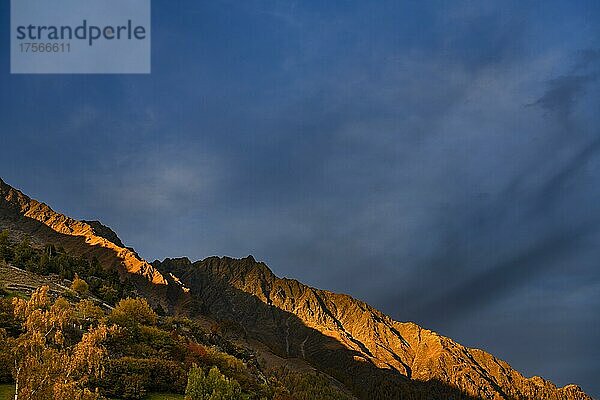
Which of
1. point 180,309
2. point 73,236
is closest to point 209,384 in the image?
point 180,309

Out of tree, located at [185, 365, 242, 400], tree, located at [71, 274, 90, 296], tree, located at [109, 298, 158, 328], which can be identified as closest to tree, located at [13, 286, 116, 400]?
tree, located at [185, 365, 242, 400]

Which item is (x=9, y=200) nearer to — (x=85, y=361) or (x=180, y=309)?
(x=180, y=309)

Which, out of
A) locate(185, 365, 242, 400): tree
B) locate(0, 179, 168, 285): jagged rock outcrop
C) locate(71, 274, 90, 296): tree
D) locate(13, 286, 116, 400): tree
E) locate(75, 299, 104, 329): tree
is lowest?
locate(185, 365, 242, 400): tree

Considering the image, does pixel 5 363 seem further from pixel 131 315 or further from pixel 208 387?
pixel 131 315

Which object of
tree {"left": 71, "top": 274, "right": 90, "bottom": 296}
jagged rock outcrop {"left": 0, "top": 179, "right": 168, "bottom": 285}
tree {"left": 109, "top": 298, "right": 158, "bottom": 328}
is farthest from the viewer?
jagged rock outcrop {"left": 0, "top": 179, "right": 168, "bottom": 285}

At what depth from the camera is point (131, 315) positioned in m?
29.7

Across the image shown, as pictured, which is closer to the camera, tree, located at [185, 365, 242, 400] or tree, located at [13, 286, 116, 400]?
tree, located at [13, 286, 116, 400]

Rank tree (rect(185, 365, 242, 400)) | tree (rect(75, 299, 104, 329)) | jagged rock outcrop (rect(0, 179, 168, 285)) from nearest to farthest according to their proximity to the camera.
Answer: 1. tree (rect(185, 365, 242, 400))
2. tree (rect(75, 299, 104, 329))
3. jagged rock outcrop (rect(0, 179, 168, 285))

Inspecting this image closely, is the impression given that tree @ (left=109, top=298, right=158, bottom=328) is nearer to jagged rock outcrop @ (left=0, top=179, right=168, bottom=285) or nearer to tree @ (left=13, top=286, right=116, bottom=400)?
tree @ (left=13, top=286, right=116, bottom=400)

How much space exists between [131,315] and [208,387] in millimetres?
12079

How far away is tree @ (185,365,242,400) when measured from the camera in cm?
1909

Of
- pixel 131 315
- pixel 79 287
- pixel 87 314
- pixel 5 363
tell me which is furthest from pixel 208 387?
pixel 79 287

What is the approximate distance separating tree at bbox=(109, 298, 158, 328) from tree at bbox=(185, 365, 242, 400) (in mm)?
10110

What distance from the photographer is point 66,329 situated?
23.2 meters
